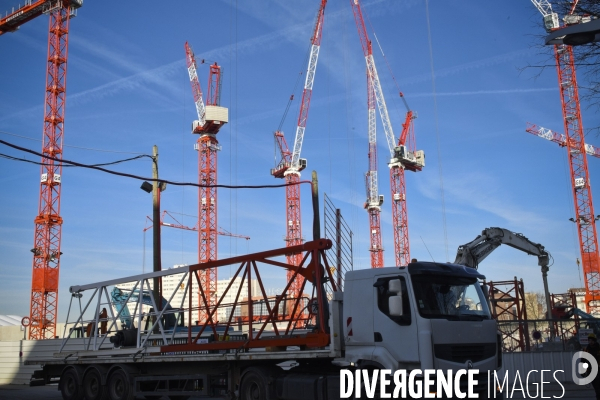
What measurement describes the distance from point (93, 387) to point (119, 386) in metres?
1.32

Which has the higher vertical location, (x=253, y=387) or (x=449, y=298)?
(x=449, y=298)

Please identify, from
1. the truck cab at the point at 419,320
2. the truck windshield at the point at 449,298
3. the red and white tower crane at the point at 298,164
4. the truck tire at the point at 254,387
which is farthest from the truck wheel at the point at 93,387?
the red and white tower crane at the point at 298,164

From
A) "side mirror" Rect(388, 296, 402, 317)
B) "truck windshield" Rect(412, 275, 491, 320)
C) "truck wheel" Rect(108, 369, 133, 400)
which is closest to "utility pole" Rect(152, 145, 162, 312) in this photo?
"truck wheel" Rect(108, 369, 133, 400)

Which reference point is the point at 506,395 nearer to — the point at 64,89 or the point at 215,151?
the point at 64,89

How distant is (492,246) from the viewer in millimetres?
26672

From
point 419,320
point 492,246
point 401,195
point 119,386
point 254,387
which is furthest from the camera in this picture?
point 401,195

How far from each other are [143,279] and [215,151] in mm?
64990

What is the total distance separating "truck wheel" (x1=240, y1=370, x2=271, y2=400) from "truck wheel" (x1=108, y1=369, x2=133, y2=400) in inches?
151

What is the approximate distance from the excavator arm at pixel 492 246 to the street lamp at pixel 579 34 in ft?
58.0

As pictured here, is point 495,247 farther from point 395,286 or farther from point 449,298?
point 395,286

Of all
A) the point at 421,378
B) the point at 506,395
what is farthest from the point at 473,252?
the point at 421,378

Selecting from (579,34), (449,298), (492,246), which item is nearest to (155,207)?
(449,298)

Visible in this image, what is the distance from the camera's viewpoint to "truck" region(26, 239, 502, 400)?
11383mm

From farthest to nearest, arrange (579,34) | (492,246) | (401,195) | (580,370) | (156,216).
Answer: (401,195) → (492,246) → (156,216) → (580,370) → (579,34)
